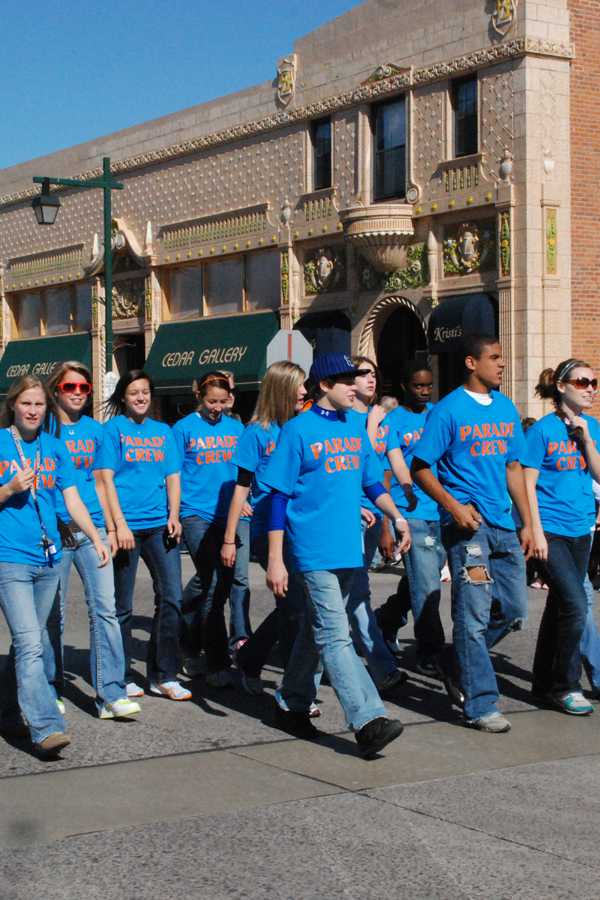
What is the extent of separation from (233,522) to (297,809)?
279cm

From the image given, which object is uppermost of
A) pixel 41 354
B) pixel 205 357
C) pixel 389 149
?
pixel 389 149

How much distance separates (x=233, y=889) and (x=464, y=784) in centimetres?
174

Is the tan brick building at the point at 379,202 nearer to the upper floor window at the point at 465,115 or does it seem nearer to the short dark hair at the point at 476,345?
the upper floor window at the point at 465,115

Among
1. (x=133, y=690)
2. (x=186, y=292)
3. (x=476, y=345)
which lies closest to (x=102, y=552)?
(x=133, y=690)

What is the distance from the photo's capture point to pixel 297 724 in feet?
24.0

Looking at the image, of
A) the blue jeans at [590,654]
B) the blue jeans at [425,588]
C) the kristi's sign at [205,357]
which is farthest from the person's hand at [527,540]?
the kristi's sign at [205,357]

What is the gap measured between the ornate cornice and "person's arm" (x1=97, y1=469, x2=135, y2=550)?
1669 centimetres

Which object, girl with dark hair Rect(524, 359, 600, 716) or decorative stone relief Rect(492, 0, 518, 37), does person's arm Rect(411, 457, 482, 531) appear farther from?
decorative stone relief Rect(492, 0, 518, 37)

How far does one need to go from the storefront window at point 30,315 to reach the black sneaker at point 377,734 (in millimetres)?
32018

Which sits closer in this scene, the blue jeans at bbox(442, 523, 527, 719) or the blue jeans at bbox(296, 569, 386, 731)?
the blue jeans at bbox(296, 569, 386, 731)

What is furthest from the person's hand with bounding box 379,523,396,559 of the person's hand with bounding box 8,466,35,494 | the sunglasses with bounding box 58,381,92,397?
the person's hand with bounding box 8,466,35,494

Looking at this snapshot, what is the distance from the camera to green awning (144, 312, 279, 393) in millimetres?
28562

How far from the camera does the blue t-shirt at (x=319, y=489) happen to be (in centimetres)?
695

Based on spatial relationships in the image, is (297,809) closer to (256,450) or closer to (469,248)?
(256,450)
